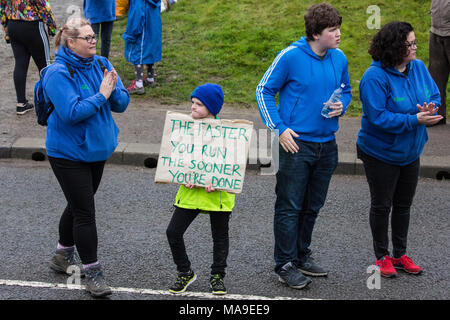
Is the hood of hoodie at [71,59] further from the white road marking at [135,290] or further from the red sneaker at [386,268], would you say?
the red sneaker at [386,268]

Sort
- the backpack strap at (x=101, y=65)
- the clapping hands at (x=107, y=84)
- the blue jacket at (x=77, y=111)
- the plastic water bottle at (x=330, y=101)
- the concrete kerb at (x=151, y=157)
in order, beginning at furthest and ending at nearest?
the concrete kerb at (x=151, y=157), the backpack strap at (x=101, y=65), the plastic water bottle at (x=330, y=101), the clapping hands at (x=107, y=84), the blue jacket at (x=77, y=111)

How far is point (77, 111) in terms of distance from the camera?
14.5 feet

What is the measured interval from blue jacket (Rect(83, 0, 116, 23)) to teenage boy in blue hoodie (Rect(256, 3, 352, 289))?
584cm

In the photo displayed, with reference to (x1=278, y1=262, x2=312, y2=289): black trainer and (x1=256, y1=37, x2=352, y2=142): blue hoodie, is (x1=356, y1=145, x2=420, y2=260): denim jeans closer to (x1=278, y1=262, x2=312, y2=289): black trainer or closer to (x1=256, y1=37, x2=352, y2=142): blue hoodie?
(x1=256, y1=37, x2=352, y2=142): blue hoodie

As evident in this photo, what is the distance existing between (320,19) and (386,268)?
192 cm

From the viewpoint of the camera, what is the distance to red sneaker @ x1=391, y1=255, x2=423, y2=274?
5172 mm

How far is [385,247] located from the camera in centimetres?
514

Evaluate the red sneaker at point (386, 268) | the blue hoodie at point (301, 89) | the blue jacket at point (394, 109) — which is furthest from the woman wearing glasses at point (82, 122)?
the red sneaker at point (386, 268)

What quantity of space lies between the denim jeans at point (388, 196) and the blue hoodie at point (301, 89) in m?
0.53

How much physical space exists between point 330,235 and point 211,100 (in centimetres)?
200

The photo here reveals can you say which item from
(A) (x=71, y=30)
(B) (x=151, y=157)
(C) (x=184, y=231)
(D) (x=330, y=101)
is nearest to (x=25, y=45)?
(B) (x=151, y=157)

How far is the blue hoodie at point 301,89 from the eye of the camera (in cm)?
464
